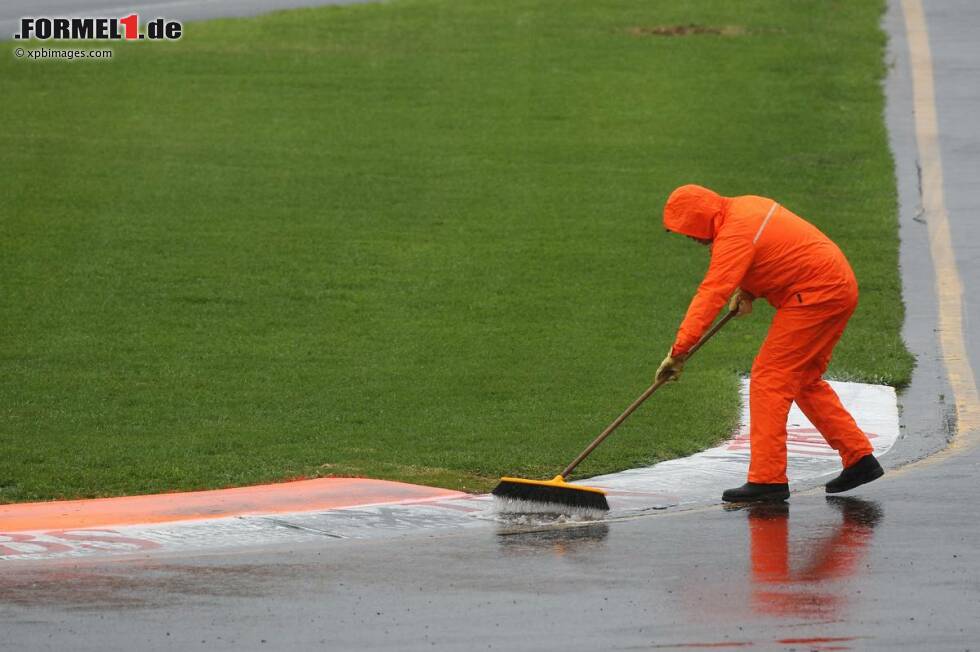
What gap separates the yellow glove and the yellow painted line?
2213 mm

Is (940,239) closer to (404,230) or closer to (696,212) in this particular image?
(404,230)

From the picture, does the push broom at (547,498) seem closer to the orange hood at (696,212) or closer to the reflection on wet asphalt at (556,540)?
the reflection on wet asphalt at (556,540)

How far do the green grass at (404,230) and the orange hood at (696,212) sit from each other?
1821 millimetres

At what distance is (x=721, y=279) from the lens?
878 centimetres

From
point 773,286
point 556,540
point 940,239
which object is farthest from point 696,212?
point 940,239

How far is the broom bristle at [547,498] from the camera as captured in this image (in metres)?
8.77

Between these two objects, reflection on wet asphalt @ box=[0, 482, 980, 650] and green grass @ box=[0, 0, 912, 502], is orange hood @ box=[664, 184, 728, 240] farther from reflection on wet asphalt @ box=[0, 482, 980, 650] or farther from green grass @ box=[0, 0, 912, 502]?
green grass @ box=[0, 0, 912, 502]

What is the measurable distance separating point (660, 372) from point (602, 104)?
14445mm

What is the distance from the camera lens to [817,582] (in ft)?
24.1

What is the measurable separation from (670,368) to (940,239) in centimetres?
943

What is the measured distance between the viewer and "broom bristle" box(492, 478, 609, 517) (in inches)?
345

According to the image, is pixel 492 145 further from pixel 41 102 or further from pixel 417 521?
pixel 417 521

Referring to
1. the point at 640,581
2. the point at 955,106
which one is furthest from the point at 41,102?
the point at 640,581

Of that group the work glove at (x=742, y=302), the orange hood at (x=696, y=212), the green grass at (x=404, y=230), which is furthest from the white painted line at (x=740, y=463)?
the orange hood at (x=696, y=212)
